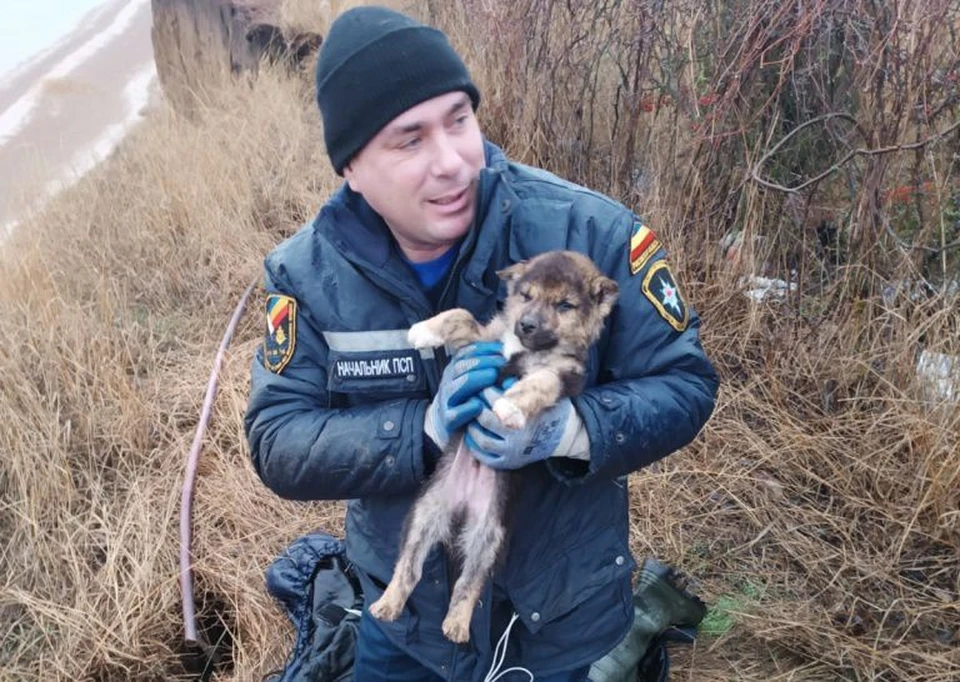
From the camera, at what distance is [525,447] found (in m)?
2.32

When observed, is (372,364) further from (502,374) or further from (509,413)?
(509,413)

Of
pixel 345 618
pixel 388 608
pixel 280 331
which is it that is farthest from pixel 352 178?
pixel 345 618

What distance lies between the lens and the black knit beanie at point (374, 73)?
239 cm

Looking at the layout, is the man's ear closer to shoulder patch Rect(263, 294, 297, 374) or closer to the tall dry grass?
shoulder patch Rect(263, 294, 297, 374)

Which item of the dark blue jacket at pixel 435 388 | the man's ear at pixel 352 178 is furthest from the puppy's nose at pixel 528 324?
the man's ear at pixel 352 178

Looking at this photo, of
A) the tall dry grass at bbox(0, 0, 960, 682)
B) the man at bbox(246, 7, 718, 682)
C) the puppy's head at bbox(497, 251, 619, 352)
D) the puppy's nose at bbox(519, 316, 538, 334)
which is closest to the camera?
the man at bbox(246, 7, 718, 682)

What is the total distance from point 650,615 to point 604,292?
161 cm

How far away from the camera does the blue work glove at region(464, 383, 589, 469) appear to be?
233 cm

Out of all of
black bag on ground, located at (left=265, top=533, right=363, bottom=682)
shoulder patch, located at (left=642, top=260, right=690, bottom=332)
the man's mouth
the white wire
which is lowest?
black bag on ground, located at (left=265, top=533, right=363, bottom=682)

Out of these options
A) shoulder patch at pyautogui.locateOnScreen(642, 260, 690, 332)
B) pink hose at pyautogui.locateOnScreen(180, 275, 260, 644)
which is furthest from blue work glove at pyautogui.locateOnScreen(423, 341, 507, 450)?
pink hose at pyautogui.locateOnScreen(180, 275, 260, 644)

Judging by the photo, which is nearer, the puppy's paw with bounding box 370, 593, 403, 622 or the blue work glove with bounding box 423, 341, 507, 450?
the blue work glove with bounding box 423, 341, 507, 450

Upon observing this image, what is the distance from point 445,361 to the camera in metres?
2.59

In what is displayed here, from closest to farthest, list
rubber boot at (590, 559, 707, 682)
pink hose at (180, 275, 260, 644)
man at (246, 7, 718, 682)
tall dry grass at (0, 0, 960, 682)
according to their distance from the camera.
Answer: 1. man at (246, 7, 718, 682)
2. rubber boot at (590, 559, 707, 682)
3. tall dry grass at (0, 0, 960, 682)
4. pink hose at (180, 275, 260, 644)

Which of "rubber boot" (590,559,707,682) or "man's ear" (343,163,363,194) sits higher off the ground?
"man's ear" (343,163,363,194)
